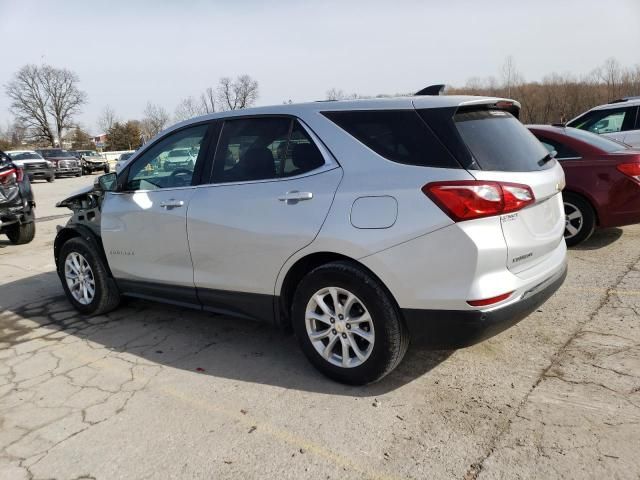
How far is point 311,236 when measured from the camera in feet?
10.3

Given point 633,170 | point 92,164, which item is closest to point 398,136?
point 633,170

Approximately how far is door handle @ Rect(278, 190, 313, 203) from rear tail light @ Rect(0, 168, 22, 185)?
661 cm

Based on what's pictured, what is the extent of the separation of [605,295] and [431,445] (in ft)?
9.03

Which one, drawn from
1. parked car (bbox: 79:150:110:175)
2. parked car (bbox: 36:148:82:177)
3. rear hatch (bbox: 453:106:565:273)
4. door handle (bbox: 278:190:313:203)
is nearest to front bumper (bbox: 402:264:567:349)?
rear hatch (bbox: 453:106:565:273)

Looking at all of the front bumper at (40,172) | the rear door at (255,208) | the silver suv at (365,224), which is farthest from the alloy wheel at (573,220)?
the front bumper at (40,172)

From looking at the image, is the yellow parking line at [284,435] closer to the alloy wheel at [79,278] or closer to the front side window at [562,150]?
the alloy wheel at [79,278]

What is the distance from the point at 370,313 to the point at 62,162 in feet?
108

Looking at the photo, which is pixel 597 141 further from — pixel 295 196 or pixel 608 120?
pixel 295 196

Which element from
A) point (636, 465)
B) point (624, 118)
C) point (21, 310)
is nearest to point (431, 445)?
point (636, 465)

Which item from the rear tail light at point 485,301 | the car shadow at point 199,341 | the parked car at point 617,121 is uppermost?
the parked car at point 617,121

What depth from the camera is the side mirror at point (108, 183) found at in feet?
14.9

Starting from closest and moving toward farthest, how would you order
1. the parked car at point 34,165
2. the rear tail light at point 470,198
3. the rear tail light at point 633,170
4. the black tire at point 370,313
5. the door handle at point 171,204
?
the rear tail light at point 470,198 → the black tire at point 370,313 → the door handle at point 171,204 → the rear tail light at point 633,170 → the parked car at point 34,165

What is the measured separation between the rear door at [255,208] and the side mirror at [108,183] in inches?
45.3

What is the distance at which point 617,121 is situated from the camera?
8781 millimetres
